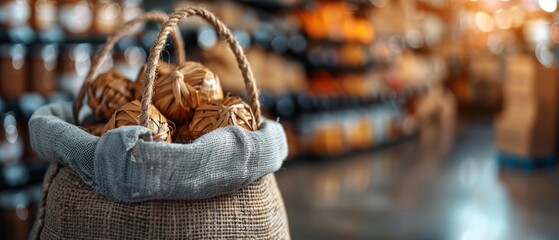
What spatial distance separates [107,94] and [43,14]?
1.64 meters

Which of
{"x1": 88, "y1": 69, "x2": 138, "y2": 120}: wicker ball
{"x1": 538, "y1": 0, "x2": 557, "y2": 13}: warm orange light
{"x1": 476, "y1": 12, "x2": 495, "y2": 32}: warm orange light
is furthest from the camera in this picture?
{"x1": 476, "y1": 12, "x2": 495, "y2": 32}: warm orange light

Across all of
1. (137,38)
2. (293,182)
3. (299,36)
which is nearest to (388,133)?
(299,36)

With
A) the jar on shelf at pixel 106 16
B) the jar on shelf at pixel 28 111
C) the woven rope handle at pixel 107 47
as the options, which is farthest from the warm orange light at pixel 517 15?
the woven rope handle at pixel 107 47

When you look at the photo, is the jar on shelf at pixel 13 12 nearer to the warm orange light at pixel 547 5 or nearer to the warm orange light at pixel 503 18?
the warm orange light at pixel 547 5

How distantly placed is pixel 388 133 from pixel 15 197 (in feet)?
12.8

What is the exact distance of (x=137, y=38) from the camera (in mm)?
3172

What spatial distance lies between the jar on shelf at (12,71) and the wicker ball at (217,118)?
1770 millimetres

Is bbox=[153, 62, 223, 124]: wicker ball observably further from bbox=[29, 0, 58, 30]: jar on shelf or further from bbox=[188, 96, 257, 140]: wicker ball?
bbox=[29, 0, 58, 30]: jar on shelf

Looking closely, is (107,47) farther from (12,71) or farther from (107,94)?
(12,71)

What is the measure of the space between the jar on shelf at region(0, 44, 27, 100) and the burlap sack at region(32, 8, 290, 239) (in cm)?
163

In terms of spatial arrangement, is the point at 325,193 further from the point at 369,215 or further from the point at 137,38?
the point at 137,38

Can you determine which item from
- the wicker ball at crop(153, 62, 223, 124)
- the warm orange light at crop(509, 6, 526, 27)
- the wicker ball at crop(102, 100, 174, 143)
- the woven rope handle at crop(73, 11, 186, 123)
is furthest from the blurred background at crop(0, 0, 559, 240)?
the warm orange light at crop(509, 6, 526, 27)

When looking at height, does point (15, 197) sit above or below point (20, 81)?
below

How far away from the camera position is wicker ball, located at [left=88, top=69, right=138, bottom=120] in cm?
129
